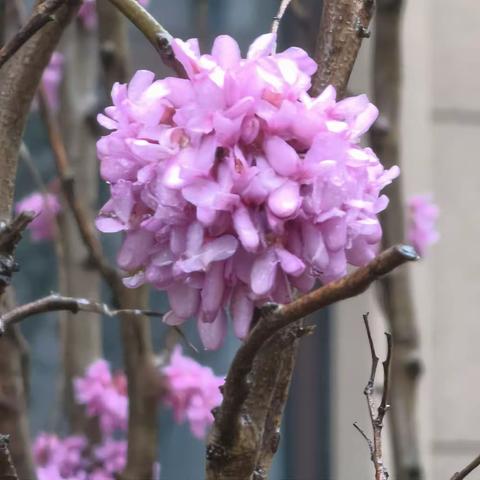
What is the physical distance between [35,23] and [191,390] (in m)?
1.18

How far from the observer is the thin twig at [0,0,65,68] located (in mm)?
942

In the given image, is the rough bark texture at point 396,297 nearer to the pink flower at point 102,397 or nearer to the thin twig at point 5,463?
the pink flower at point 102,397

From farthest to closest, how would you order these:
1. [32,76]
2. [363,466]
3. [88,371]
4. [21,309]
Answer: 1. [363,466]
2. [88,371]
3. [32,76]
4. [21,309]

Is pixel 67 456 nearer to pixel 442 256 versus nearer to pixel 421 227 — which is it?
pixel 421 227

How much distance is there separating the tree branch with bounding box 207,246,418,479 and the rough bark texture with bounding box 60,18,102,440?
1.48 metres

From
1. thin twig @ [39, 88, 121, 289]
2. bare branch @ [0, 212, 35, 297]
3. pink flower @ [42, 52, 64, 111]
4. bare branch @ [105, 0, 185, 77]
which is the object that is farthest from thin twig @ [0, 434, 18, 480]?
pink flower @ [42, 52, 64, 111]

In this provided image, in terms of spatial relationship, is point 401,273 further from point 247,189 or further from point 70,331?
point 247,189

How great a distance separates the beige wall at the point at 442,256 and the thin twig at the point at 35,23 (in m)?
2.39

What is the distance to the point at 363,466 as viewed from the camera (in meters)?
3.18

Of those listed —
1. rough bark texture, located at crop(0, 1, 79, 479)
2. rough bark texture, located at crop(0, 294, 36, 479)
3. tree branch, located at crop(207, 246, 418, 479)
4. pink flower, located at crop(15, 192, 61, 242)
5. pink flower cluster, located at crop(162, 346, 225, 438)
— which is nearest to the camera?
tree branch, located at crop(207, 246, 418, 479)

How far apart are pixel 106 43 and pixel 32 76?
2.61ft

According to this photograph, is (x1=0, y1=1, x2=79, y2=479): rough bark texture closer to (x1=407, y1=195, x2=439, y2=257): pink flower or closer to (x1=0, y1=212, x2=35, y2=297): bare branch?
(x1=0, y1=212, x2=35, y2=297): bare branch

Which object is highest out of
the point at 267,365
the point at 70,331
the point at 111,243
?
the point at 111,243

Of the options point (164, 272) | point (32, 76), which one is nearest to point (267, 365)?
point (164, 272)
